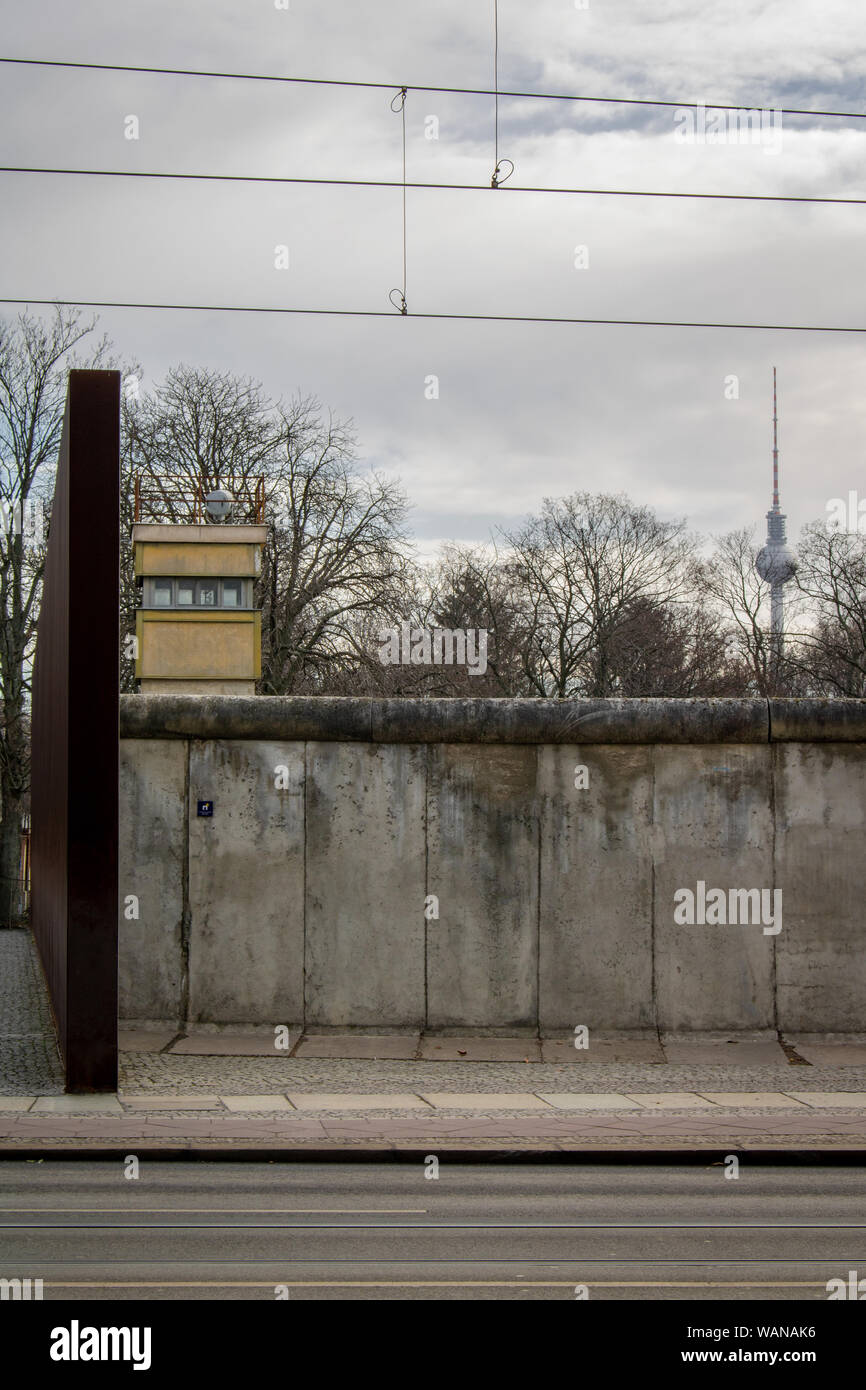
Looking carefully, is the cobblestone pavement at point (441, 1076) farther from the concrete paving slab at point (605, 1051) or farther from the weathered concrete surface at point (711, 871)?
the weathered concrete surface at point (711, 871)

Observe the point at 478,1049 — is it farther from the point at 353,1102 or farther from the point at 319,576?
the point at 319,576

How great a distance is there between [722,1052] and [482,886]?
242 centimetres

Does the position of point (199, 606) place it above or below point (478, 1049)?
above

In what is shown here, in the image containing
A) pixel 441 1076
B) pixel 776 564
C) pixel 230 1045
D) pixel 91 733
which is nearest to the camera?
pixel 91 733

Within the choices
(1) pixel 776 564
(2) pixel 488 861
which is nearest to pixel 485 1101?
(2) pixel 488 861

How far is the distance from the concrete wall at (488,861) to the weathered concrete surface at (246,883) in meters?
0.02

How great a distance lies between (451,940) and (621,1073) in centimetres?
182

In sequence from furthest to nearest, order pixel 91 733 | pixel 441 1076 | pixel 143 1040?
pixel 143 1040
pixel 441 1076
pixel 91 733

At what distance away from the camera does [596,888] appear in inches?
473

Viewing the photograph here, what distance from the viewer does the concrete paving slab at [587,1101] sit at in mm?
9844

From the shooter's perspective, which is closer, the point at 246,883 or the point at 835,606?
the point at 246,883

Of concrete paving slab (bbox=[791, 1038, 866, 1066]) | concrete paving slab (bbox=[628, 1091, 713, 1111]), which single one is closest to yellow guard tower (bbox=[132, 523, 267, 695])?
concrete paving slab (bbox=[791, 1038, 866, 1066])
